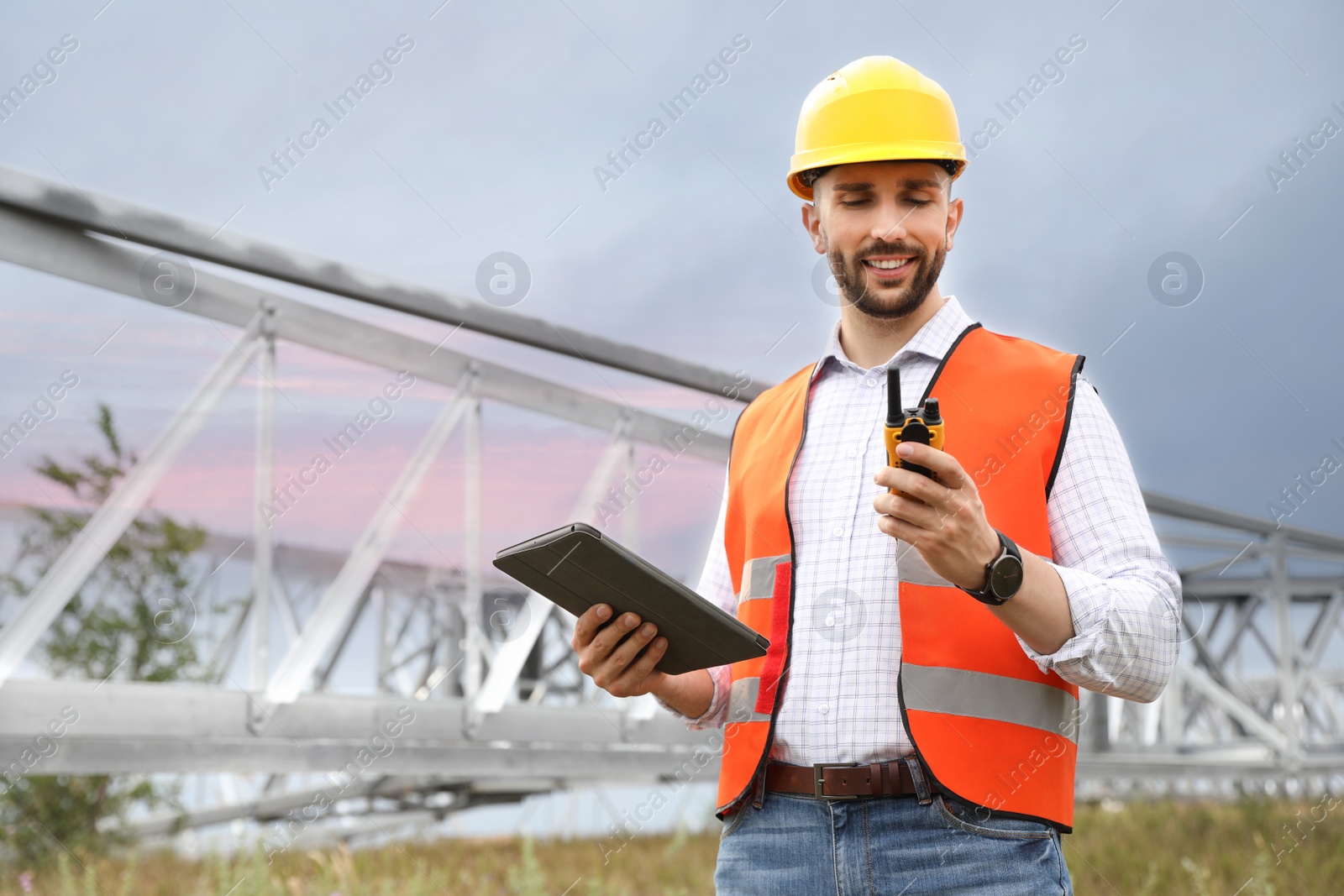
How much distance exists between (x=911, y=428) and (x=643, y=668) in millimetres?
821

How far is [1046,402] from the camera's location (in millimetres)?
1996

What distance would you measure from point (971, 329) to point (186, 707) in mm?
4010

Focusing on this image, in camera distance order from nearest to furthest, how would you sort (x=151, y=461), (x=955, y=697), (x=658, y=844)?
(x=955, y=697)
(x=151, y=461)
(x=658, y=844)

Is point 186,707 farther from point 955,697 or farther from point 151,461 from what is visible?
point 955,697

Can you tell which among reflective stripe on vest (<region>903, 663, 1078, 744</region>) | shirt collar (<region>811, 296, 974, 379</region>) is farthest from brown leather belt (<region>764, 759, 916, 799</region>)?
shirt collar (<region>811, 296, 974, 379</region>)

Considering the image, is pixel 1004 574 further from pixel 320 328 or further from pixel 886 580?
pixel 320 328

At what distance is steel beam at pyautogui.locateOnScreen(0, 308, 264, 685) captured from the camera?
427cm

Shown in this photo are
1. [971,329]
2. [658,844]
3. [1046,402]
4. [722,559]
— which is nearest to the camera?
[1046,402]

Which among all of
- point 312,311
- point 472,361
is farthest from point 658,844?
point 312,311

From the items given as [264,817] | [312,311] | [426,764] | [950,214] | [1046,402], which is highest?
[312,311]

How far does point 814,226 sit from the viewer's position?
2275 millimetres

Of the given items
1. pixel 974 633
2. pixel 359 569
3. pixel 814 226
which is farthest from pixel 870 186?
pixel 359 569

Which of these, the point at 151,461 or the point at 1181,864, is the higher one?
the point at 151,461

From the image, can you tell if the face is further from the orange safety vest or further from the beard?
the orange safety vest
